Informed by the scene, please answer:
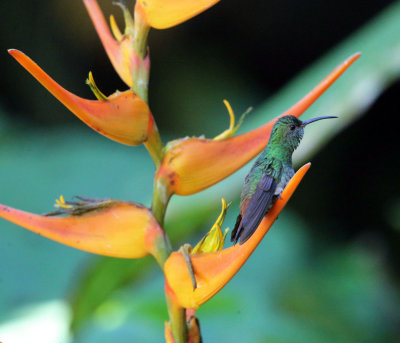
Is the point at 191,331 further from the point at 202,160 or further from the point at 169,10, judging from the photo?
the point at 169,10

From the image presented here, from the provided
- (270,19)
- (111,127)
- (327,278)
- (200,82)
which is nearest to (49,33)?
(200,82)

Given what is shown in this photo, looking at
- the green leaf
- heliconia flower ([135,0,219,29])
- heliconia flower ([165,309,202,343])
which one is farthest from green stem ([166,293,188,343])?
the green leaf

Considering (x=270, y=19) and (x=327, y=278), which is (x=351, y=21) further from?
(x=327, y=278)

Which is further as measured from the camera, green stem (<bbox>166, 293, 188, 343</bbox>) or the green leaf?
the green leaf

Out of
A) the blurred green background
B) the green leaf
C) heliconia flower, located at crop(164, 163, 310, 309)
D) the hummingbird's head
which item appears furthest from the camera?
the blurred green background

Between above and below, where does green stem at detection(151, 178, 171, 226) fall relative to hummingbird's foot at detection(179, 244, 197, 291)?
above

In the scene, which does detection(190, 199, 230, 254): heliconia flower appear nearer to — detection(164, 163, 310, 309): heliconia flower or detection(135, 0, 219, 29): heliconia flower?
detection(164, 163, 310, 309): heliconia flower

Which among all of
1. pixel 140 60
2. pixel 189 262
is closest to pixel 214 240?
pixel 189 262
